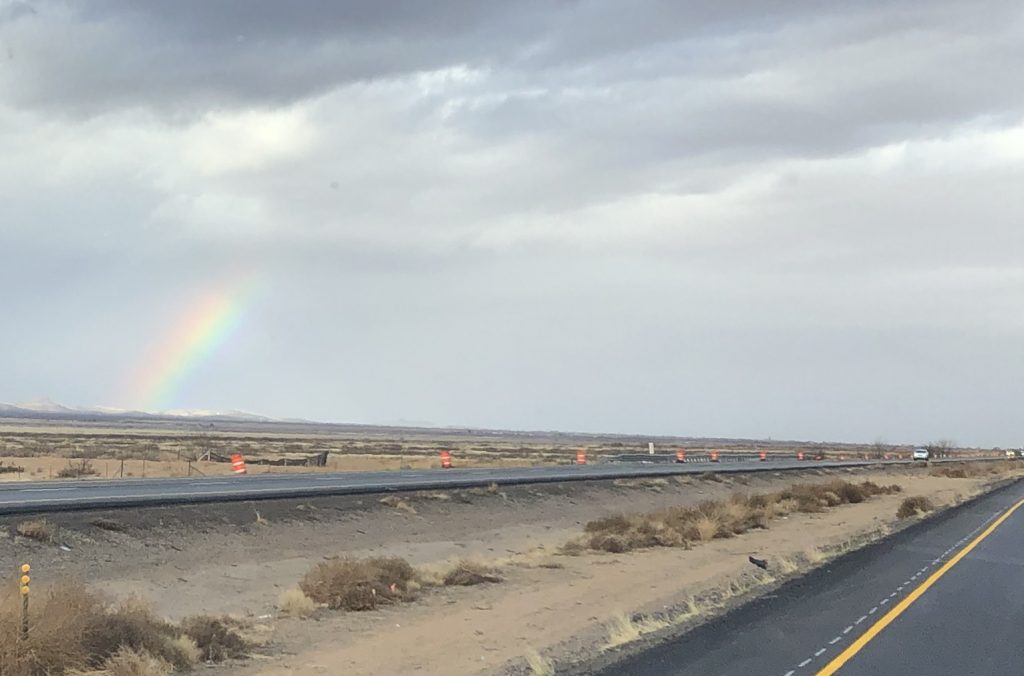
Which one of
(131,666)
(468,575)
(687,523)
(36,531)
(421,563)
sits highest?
(36,531)

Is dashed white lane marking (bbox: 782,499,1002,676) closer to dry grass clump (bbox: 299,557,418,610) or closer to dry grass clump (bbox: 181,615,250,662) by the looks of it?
dry grass clump (bbox: 181,615,250,662)

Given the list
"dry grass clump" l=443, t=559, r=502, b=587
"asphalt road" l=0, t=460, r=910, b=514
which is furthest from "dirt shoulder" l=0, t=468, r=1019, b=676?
"asphalt road" l=0, t=460, r=910, b=514

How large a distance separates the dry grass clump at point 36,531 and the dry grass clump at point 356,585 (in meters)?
6.03

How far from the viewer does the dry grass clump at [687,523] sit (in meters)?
28.6

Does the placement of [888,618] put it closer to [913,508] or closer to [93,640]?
[93,640]

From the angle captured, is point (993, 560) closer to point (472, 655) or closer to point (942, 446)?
point (472, 655)

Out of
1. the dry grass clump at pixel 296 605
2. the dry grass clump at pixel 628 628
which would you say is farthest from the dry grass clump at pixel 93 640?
the dry grass clump at pixel 628 628

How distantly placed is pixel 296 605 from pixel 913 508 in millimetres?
29482

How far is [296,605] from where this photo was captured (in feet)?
56.5

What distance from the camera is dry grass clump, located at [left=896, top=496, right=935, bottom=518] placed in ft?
126

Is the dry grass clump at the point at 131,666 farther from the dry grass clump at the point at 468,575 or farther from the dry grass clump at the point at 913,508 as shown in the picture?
the dry grass clump at the point at 913,508

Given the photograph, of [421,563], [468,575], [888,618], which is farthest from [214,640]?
[421,563]

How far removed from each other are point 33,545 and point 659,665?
14.2 meters

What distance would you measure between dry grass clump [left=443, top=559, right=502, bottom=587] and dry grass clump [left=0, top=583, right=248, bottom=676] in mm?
7385
